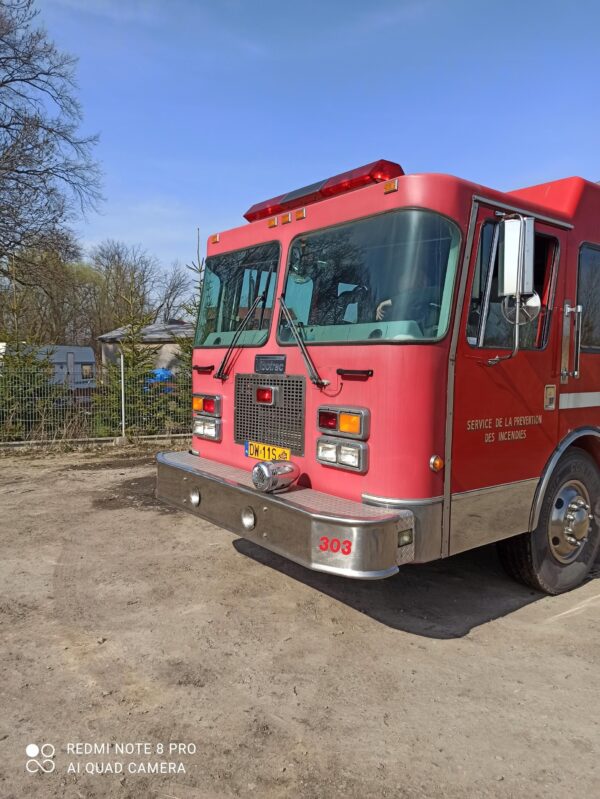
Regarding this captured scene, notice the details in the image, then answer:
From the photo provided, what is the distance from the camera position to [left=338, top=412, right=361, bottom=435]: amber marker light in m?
3.34

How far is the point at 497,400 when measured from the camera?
11.6 feet

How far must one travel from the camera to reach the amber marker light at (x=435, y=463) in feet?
10.4

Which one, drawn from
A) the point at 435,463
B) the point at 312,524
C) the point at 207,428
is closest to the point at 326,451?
the point at 312,524

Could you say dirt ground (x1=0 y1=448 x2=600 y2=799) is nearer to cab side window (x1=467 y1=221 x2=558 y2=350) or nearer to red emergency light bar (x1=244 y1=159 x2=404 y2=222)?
cab side window (x1=467 y1=221 x2=558 y2=350)

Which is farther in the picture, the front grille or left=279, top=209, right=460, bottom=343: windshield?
the front grille

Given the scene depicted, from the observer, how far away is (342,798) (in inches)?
87.5

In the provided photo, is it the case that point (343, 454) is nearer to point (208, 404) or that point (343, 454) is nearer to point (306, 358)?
point (306, 358)

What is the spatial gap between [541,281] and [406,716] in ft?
9.07

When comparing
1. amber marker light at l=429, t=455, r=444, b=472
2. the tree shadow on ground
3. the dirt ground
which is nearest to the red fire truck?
amber marker light at l=429, t=455, r=444, b=472

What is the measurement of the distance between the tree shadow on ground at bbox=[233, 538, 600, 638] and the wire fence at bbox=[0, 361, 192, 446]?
6801mm

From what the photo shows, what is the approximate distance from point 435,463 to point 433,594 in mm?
1543

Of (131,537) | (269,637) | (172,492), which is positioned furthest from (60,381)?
(269,637)

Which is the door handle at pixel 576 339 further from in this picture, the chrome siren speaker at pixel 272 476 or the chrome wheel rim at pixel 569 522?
the chrome siren speaker at pixel 272 476

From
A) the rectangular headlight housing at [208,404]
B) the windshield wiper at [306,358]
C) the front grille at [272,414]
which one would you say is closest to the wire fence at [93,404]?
the rectangular headlight housing at [208,404]
